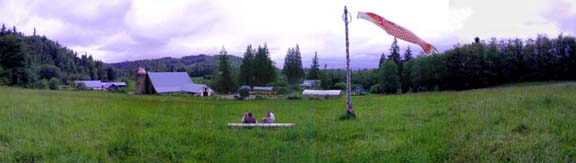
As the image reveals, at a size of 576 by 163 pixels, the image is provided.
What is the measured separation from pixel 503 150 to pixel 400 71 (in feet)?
45.8

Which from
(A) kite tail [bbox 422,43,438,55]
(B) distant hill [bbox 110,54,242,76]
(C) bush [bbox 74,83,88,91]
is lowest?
(C) bush [bbox 74,83,88,91]

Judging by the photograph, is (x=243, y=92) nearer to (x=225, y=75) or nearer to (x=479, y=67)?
(x=225, y=75)

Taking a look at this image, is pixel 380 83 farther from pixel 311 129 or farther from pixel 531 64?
pixel 311 129

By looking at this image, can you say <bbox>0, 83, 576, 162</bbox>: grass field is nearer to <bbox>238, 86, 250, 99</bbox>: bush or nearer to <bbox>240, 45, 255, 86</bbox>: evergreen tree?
<bbox>238, 86, 250, 99</bbox>: bush

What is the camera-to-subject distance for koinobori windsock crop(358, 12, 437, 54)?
4160mm

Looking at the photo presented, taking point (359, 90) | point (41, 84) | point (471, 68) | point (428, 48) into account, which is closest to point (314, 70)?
point (428, 48)

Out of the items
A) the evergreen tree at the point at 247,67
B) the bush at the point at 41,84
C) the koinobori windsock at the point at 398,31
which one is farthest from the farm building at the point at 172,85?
the bush at the point at 41,84

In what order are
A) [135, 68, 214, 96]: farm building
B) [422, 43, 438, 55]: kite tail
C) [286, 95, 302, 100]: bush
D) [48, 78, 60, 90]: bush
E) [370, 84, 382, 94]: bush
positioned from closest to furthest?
[422, 43, 438, 55]: kite tail < [286, 95, 302, 100]: bush < [135, 68, 214, 96]: farm building < [48, 78, 60, 90]: bush < [370, 84, 382, 94]: bush

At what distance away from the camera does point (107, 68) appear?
561 inches

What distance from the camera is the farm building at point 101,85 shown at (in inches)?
616

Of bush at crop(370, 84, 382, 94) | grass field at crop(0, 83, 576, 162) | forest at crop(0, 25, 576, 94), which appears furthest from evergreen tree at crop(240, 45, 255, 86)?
bush at crop(370, 84, 382, 94)

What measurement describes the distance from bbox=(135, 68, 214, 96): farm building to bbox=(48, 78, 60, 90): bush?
611cm

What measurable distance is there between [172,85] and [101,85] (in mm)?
9979

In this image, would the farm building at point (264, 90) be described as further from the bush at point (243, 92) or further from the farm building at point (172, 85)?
the farm building at point (172, 85)
